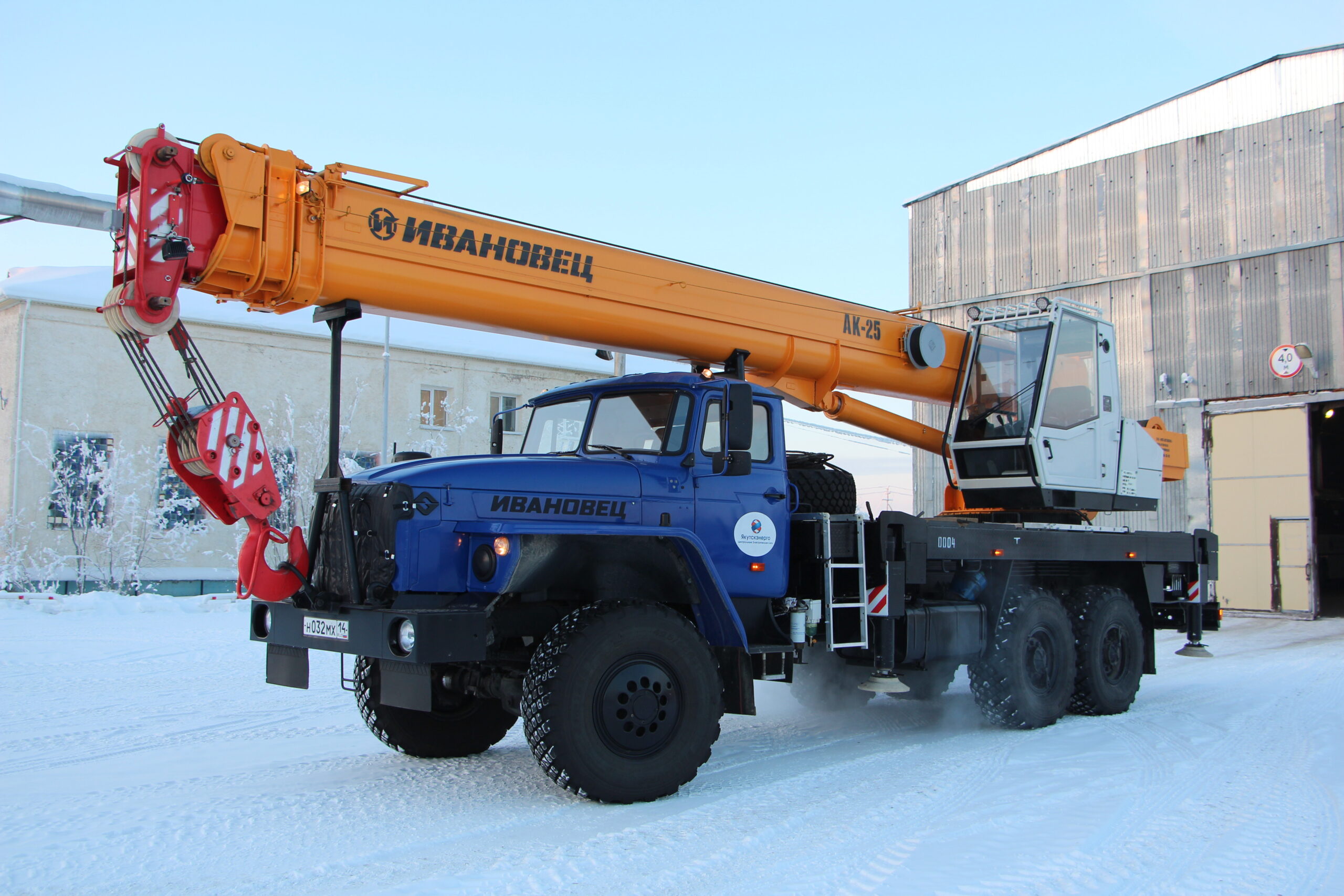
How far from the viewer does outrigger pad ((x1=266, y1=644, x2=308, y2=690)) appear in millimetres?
6215

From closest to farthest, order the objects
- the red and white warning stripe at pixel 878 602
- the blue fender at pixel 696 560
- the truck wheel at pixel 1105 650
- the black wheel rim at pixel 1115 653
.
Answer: the blue fender at pixel 696 560, the red and white warning stripe at pixel 878 602, the truck wheel at pixel 1105 650, the black wheel rim at pixel 1115 653

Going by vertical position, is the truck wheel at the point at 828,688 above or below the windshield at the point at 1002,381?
below

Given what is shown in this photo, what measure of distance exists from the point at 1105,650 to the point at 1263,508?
12056 mm

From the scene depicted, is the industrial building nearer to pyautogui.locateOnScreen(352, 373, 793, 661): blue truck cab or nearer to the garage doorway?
the garage doorway

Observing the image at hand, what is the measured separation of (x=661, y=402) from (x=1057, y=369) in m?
4.51

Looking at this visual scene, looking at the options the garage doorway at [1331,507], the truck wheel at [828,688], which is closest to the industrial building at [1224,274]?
the garage doorway at [1331,507]

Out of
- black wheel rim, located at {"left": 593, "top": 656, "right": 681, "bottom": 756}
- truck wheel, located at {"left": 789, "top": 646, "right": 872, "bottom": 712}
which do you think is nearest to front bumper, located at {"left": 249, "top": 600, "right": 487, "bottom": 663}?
black wheel rim, located at {"left": 593, "top": 656, "right": 681, "bottom": 756}

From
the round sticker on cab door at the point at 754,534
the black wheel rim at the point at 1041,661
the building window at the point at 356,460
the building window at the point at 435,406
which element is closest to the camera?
the round sticker on cab door at the point at 754,534

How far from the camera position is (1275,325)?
755 inches

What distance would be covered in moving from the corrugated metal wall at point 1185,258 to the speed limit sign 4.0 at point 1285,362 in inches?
5.6

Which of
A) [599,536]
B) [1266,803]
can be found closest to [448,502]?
[599,536]

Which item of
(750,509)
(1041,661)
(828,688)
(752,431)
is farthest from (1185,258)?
(752,431)

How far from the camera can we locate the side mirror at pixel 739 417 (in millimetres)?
6691

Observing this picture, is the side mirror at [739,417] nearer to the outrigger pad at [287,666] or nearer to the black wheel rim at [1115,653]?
the outrigger pad at [287,666]
